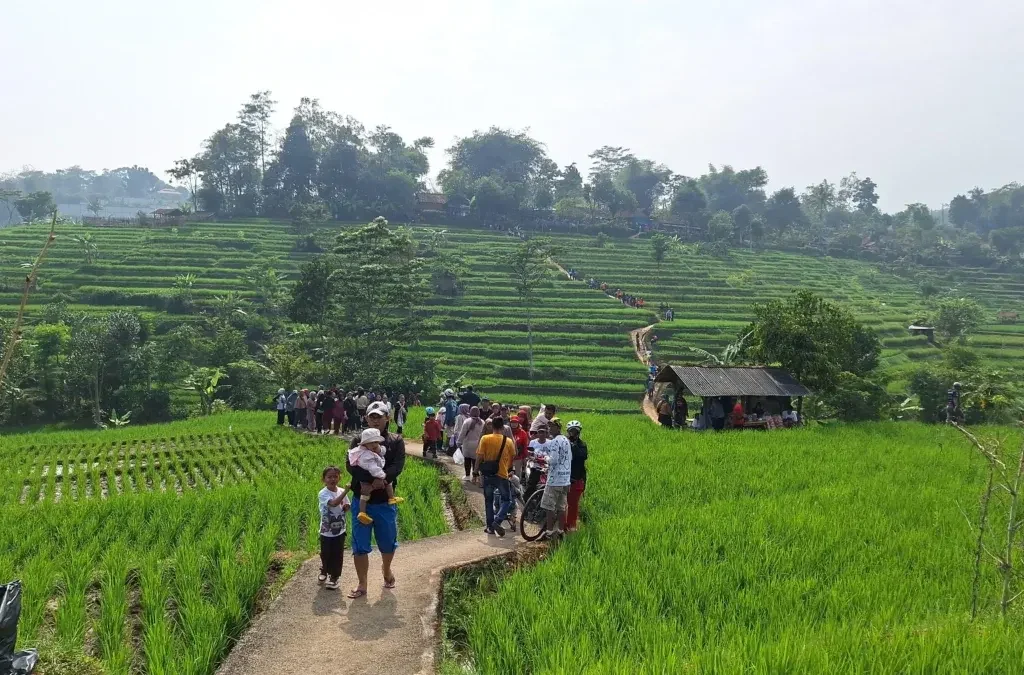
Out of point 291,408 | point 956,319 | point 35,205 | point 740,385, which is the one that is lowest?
point 291,408

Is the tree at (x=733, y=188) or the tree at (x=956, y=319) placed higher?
the tree at (x=733, y=188)

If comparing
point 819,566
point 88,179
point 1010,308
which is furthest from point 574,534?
point 88,179

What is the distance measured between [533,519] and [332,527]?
283 centimetres

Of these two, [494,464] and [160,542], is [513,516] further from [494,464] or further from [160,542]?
[160,542]

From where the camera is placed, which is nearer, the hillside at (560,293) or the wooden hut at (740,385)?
the wooden hut at (740,385)

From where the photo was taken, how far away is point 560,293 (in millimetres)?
51219

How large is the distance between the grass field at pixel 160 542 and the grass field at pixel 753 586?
2178 millimetres

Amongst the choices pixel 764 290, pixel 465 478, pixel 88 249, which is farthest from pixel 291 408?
pixel 764 290

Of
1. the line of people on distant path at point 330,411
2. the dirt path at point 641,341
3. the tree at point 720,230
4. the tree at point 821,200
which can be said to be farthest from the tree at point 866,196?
the line of people on distant path at point 330,411

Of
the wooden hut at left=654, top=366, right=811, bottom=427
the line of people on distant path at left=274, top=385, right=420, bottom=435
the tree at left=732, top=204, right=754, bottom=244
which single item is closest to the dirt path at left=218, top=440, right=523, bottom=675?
the line of people on distant path at left=274, top=385, right=420, bottom=435

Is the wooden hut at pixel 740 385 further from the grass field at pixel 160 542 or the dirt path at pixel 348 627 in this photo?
the dirt path at pixel 348 627

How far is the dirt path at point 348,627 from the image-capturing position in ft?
16.7

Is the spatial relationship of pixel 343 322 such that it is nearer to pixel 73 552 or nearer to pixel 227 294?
pixel 227 294

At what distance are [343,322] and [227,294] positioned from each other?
1533cm
